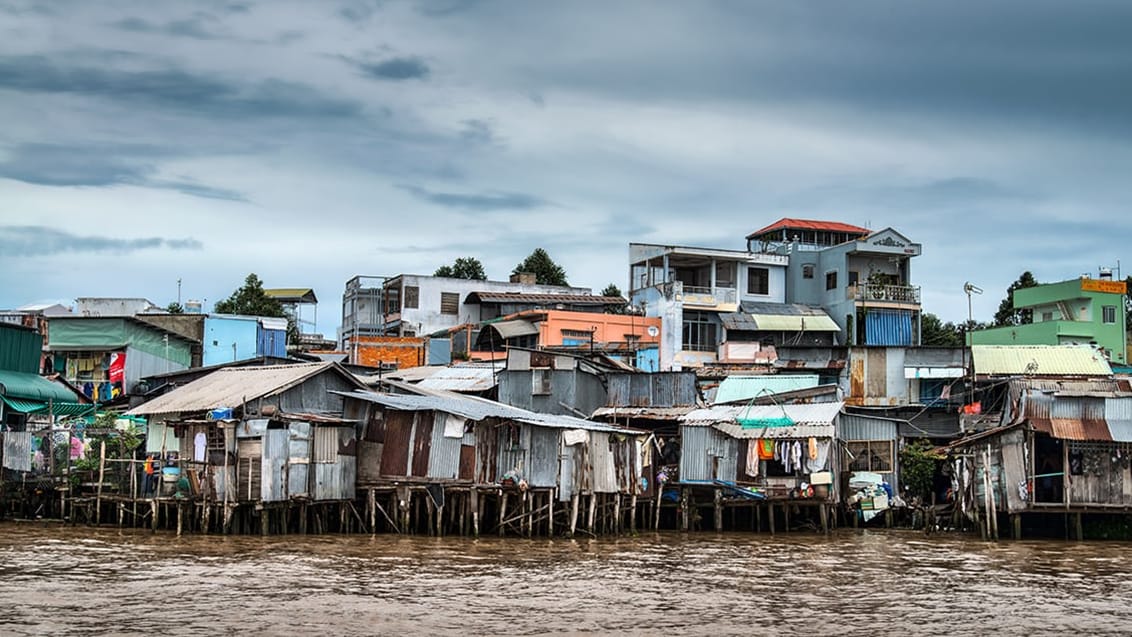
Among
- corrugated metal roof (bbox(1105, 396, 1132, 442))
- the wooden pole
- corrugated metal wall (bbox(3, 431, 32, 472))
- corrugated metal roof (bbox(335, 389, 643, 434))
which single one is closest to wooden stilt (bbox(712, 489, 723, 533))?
corrugated metal roof (bbox(335, 389, 643, 434))

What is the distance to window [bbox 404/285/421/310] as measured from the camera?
55.9 metres

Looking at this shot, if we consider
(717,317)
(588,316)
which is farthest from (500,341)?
(717,317)

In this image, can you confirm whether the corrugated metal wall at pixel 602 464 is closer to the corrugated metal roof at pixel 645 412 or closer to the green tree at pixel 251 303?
the corrugated metal roof at pixel 645 412

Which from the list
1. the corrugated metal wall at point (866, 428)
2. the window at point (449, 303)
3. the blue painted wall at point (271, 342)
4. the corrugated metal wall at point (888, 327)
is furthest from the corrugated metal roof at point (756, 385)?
the window at point (449, 303)

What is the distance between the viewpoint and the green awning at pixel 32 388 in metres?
34.8

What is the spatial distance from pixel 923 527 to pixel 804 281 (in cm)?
2174

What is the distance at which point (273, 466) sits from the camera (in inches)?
1122

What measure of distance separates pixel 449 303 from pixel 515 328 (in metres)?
8.27

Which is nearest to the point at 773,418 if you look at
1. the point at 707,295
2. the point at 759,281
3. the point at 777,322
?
the point at 777,322

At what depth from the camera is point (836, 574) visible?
23.5 meters

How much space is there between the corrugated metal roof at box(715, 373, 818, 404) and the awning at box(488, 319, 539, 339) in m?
12.0

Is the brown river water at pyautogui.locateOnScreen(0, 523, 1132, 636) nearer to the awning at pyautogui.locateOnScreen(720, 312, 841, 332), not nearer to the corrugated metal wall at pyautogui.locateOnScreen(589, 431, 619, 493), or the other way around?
the corrugated metal wall at pyautogui.locateOnScreen(589, 431, 619, 493)

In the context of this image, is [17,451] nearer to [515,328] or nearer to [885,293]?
[515,328]

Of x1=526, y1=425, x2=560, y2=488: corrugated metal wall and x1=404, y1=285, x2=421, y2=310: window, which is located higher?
x1=404, y1=285, x2=421, y2=310: window
